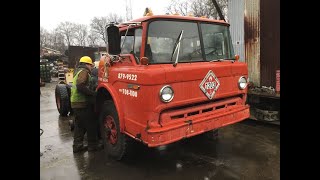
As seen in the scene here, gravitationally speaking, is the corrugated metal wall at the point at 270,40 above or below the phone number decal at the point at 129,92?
above

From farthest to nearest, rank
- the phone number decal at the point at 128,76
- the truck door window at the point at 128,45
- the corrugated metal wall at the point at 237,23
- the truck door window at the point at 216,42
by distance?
the corrugated metal wall at the point at 237,23 → the truck door window at the point at 216,42 → the truck door window at the point at 128,45 → the phone number decal at the point at 128,76

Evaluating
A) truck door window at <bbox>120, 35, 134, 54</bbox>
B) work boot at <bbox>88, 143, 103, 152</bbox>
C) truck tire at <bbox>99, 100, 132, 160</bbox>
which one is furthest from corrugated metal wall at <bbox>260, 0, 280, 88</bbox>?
work boot at <bbox>88, 143, 103, 152</bbox>

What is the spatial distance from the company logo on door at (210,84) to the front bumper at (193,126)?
1.03 feet

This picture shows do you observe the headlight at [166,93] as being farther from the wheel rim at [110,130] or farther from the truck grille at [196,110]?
the wheel rim at [110,130]

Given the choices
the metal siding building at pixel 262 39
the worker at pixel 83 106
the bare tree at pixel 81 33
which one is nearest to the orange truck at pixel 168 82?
the worker at pixel 83 106

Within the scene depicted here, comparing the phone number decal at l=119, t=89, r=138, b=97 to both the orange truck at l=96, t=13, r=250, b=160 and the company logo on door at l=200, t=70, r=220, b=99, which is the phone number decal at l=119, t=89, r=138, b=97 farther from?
the company logo on door at l=200, t=70, r=220, b=99

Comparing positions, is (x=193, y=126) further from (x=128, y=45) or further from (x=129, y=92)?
(x=128, y=45)

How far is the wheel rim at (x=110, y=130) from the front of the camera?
4.87 metres

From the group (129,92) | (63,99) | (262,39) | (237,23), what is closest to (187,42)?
(129,92)

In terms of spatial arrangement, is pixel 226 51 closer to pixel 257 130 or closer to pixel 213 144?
pixel 213 144

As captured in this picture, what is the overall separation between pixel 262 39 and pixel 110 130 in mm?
4507

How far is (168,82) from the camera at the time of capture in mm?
3852

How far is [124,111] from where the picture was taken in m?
4.37
